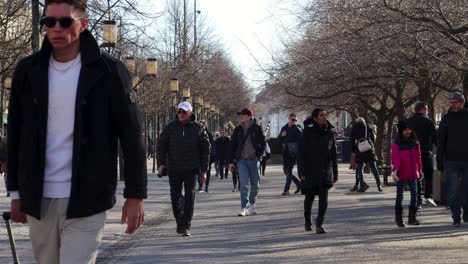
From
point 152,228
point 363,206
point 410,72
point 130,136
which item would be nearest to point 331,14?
point 410,72

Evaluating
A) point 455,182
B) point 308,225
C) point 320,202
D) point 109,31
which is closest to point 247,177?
point 308,225

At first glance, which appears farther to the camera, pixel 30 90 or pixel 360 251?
pixel 360 251

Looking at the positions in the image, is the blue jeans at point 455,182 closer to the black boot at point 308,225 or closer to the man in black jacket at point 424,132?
the black boot at point 308,225

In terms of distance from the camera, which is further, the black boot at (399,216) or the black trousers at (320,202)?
the black boot at (399,216)

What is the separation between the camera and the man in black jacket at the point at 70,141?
450cm

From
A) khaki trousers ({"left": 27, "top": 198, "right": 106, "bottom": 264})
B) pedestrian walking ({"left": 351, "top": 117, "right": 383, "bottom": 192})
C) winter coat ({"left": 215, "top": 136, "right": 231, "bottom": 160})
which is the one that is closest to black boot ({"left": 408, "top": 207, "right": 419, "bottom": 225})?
pedestrian walking ({"left": 351, "top": 117, "right": 383, "bottom": 192})

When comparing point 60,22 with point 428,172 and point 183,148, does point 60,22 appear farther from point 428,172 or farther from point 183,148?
point 428,172

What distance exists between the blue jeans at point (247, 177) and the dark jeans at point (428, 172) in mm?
2994

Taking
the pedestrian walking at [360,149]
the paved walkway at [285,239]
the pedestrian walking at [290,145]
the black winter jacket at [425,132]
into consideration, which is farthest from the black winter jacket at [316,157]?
the pedestrian walking at [290,145]

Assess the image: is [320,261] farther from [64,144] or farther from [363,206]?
[363,206]

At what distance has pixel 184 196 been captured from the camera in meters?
13.0

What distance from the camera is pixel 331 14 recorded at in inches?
693

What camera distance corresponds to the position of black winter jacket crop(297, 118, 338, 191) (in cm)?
1305

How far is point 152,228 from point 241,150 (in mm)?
2602
